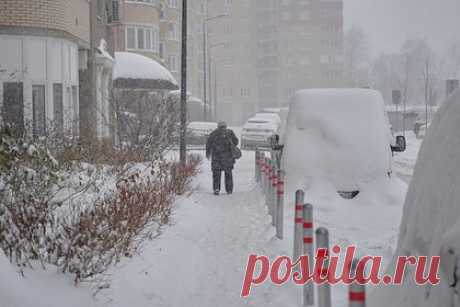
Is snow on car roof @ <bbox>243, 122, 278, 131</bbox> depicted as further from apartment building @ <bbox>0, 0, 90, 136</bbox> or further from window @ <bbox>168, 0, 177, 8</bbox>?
window @ <bbox>168, 0, 177, 8</bbox>

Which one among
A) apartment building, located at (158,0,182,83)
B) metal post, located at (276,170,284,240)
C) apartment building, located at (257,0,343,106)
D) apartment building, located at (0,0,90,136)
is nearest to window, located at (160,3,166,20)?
apartment building, located at (158,0,182,83)

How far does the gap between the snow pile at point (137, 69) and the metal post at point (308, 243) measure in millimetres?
27108

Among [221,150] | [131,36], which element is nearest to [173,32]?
[131,36]

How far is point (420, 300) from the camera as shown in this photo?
15.6 feet

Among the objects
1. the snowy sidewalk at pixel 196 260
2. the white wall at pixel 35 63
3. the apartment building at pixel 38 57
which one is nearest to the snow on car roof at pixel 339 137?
the snowy sidewalk at pixel 196 260

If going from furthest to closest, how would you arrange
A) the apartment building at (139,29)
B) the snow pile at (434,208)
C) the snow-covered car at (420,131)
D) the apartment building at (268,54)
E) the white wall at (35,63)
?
1. the apartment building at (268,54)
2. the apartment building at (139,29)
3. the snow-covered car at (420,131)
4. the white wall at (35,63)
5. the snow pile at (434,208)

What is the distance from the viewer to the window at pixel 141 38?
2179 inches

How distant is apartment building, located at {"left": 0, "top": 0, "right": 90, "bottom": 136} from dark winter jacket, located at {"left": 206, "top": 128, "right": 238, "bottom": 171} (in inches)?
116

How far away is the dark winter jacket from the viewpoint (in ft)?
59.9

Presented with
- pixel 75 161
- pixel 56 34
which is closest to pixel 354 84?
pixel 56 34

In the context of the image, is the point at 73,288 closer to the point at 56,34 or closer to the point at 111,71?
the point at 56,34

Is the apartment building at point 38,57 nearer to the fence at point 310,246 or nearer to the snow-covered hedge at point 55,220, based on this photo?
the fence at point 310,246

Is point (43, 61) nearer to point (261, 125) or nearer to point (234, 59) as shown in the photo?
point (261, 125)

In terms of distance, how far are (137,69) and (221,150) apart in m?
17.9
